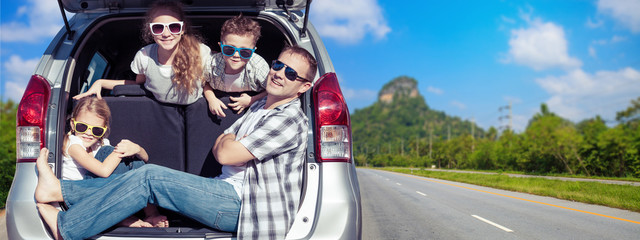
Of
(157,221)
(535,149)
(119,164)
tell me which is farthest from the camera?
(535,149)

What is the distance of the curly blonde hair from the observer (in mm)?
2811

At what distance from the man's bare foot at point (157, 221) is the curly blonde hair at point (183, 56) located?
2.72 ft

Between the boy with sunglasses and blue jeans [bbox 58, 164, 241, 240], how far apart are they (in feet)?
2.39

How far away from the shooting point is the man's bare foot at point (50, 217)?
2.16 metres

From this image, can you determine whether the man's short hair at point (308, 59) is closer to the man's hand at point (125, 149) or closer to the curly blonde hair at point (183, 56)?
the curly blonde hair at point (183, 56)

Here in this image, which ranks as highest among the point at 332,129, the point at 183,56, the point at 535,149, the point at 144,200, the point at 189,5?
the point at 535,149

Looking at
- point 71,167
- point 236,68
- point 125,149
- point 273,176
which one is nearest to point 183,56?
point 236,68

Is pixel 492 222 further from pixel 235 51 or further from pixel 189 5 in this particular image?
pixel 189 5

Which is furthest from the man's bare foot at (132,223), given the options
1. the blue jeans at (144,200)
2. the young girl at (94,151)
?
the blue jeans at (144,200)

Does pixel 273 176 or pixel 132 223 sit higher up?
pixel 273 176

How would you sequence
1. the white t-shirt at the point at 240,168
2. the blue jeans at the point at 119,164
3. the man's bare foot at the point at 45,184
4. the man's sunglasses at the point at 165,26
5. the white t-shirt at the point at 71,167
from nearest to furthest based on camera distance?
the man's bare foot at the point at 45,184 → the white t-shirt at the point at 240,168 → the white t-shirt at the point at 71,167 → the blue jeans at the point at 119,164 → the man's sunglasses at the point at 165,26

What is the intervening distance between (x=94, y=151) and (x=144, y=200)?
691 mm

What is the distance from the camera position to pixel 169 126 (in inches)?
119

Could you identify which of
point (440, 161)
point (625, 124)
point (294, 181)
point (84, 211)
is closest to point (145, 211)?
point (84, 211)
